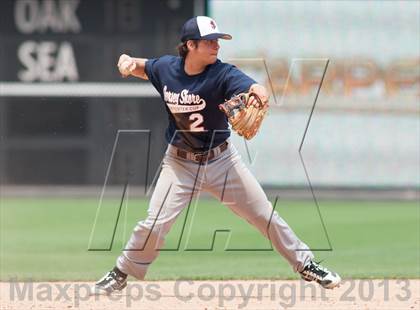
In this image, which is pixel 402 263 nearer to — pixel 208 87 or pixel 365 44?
pixel 208 87

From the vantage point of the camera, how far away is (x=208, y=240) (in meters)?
10.5

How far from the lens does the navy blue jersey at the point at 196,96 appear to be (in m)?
6.28

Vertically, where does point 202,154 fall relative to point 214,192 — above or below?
above

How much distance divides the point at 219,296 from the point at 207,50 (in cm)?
177

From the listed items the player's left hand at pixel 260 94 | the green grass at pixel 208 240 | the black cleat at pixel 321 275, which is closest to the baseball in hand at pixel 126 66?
the player's left hand at pixel 260 94

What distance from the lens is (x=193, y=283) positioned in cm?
775

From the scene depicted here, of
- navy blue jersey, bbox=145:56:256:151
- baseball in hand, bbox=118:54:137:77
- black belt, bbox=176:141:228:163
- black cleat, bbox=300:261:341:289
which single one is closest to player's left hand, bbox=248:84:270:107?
navy blue jersey, bbox=145:56:256:151

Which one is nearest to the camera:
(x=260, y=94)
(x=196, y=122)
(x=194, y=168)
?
(x=260, y=94)

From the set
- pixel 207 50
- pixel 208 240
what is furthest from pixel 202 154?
pixel 208 240

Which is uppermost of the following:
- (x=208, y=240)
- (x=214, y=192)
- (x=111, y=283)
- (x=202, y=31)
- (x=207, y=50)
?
(x=202, y=31)

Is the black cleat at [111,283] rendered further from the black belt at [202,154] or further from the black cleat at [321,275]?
the black cleat at [321,275]

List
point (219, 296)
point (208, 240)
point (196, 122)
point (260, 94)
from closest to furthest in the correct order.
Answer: point (260, 94), point (196, 122), point (219, 296), point (208, 240)

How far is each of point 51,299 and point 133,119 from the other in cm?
828

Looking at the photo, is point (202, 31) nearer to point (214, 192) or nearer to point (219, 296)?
point (214, 192)
